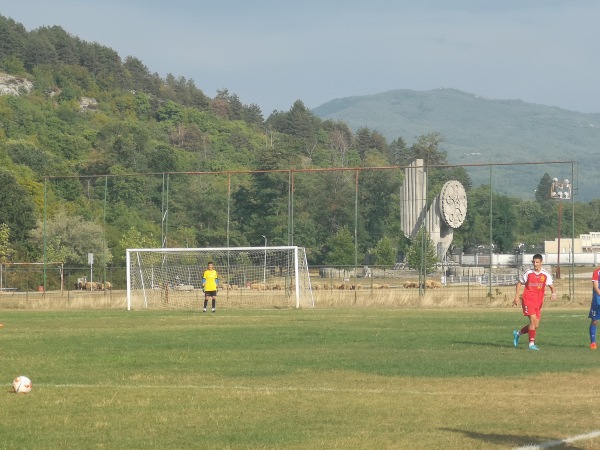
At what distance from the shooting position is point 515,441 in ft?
38.3

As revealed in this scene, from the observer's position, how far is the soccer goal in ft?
161

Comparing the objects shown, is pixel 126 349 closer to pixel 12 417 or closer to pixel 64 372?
pixel 64 372

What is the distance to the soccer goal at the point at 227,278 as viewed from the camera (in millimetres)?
49156

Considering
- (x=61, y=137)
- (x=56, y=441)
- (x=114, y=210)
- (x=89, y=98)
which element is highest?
(x=89, y=98)

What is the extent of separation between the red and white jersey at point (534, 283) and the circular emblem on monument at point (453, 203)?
197 feet

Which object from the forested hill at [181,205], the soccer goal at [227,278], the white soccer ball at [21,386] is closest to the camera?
the white soccer ball at [21,386]

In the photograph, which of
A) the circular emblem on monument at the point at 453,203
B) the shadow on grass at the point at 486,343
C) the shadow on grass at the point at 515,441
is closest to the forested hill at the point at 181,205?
the circular emblem on monument at the point at 453,203

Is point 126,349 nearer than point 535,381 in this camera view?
No

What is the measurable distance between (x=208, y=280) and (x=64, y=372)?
73.5ft

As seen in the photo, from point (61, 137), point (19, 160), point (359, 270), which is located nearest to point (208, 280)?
point (359, 270)

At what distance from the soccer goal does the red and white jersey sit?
24.3 metres

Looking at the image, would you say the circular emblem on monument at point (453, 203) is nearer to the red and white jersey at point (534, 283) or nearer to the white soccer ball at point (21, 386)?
the red and white jersey at point (534, 283)

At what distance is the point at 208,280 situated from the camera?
40438mm

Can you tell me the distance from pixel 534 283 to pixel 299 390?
8.38 meters
